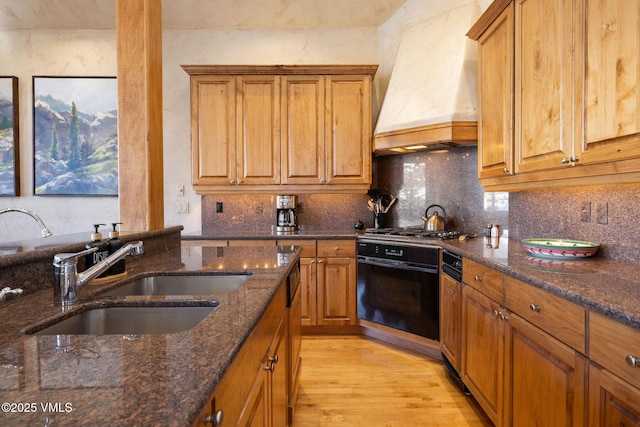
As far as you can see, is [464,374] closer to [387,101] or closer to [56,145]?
[387,101]

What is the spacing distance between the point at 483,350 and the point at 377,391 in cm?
75

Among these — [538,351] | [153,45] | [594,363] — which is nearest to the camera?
[594,363]

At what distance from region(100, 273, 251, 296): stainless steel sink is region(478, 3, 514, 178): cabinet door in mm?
1683

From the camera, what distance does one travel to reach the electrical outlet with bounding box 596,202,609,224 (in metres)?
1.74

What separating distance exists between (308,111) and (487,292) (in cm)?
227

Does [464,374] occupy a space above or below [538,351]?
below

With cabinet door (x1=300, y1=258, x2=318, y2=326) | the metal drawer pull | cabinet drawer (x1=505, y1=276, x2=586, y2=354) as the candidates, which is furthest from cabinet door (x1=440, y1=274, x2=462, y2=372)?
the metal drawer pull

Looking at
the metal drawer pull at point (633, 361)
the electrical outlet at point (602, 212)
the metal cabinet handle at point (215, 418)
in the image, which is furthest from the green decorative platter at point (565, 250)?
the metal cabinet handle at point (215, 418)

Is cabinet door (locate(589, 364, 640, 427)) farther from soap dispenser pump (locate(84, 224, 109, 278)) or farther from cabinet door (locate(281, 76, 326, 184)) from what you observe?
cabinet door (locate(281, 76, 326, 184))

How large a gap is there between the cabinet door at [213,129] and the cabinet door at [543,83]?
2376 millimetres

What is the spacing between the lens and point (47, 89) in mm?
3645

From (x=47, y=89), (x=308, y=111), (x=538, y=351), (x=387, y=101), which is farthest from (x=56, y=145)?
(x=538, y=351)

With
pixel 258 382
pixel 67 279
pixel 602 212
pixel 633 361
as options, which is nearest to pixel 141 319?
pixel 67 279

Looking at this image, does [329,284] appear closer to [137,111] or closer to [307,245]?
[307,245]
